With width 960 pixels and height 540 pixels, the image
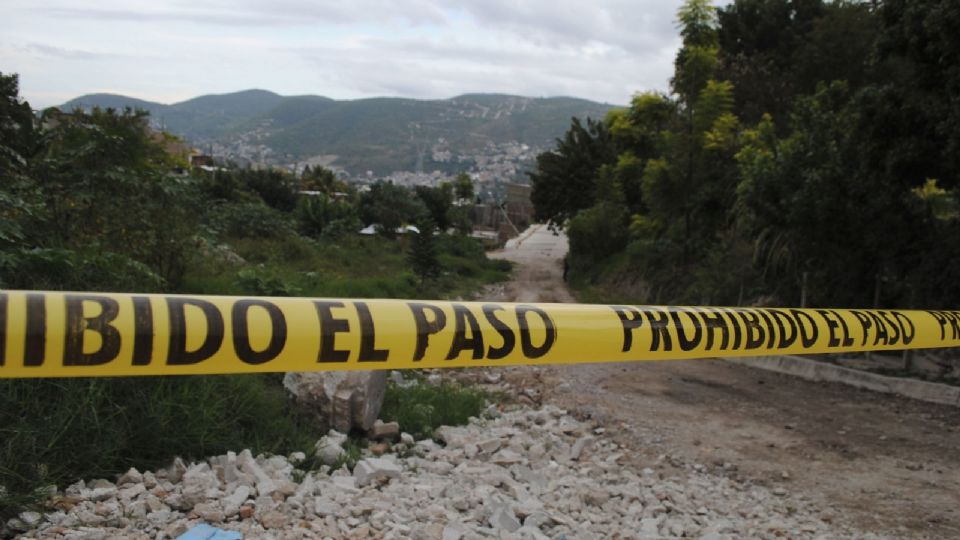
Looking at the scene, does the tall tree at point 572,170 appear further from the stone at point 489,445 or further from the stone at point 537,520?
the stone at point 537,520

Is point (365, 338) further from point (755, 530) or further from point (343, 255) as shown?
point (343, 255)

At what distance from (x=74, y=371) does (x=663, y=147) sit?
21309mm

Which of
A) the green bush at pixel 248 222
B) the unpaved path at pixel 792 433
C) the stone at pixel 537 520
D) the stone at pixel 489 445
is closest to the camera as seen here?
the stone at pixel 537 520

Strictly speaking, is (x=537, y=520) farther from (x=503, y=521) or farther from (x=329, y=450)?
(x=329, y=450)

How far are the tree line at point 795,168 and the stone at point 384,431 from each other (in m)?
7.09

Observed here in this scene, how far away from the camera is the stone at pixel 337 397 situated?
625cm

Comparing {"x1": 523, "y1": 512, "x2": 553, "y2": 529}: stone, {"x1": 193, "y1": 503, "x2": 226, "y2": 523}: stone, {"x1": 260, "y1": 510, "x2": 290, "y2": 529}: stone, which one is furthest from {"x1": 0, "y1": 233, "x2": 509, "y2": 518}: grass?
{"x1": 523, "y1": 512, "x2": 553, "y2": 529}: stone

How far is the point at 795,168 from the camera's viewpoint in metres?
11.9

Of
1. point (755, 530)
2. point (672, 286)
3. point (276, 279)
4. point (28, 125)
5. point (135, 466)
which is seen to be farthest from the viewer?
point (672, 286)

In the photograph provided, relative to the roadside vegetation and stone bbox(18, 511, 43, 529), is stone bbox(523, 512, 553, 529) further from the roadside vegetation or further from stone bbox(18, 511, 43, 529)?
stone bbox(18, 511, 43, 529)

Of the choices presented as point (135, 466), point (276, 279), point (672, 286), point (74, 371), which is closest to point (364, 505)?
point (135, 466)

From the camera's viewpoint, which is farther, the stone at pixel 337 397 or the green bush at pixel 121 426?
the stone at pixel 337 397

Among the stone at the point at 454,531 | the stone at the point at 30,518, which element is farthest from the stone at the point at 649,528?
the stone at the point at 30,518

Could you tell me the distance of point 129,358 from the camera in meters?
2.01
